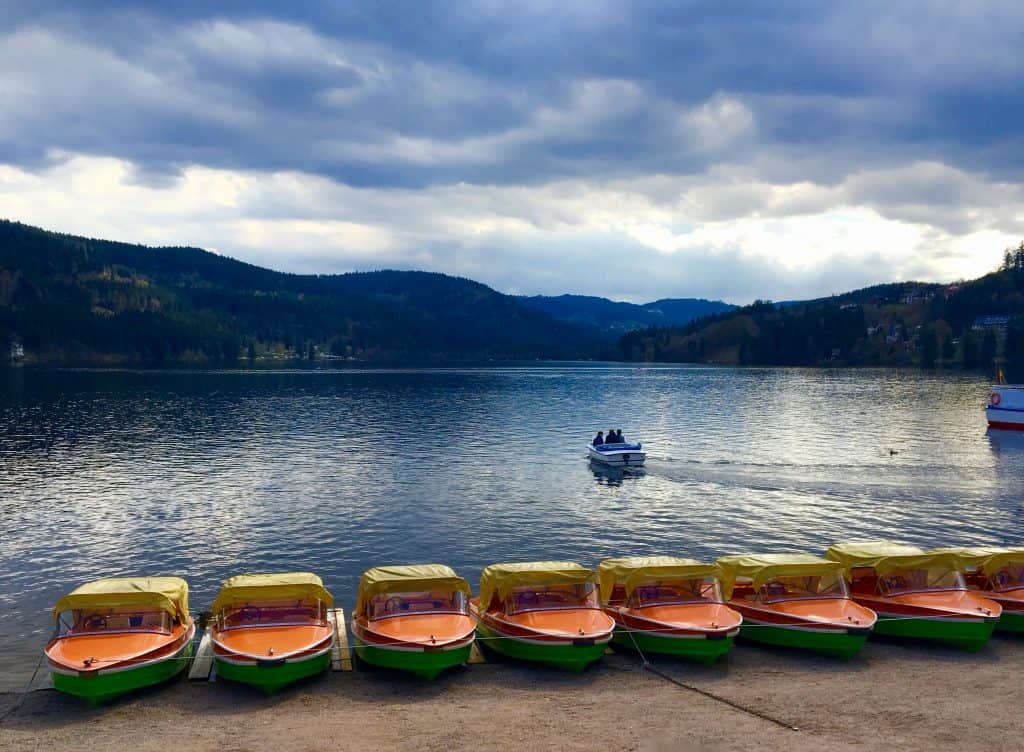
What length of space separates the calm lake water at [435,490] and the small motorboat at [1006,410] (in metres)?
3.79

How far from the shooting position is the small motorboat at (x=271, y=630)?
25656 millimetres

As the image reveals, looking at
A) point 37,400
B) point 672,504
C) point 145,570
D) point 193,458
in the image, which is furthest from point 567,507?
point 37,400

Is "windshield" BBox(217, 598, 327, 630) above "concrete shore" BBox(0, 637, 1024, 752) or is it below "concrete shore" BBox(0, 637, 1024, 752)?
above

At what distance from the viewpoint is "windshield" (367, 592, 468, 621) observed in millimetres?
28984

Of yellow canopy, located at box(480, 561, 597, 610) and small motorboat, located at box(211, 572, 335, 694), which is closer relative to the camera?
small motorboat, located at box(211, 572, 335, 694)

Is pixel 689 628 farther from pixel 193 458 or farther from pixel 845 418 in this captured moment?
pixel 845 418

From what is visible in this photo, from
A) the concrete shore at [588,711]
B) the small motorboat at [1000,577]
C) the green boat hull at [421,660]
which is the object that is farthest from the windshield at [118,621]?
the small motorboat at [1000,577]

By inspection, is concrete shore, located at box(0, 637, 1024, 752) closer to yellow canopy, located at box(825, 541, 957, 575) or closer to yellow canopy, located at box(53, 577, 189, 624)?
yellow canopy, located at box(53, 577, 189, 624)

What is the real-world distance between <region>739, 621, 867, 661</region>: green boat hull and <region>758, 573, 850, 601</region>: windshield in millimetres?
1457

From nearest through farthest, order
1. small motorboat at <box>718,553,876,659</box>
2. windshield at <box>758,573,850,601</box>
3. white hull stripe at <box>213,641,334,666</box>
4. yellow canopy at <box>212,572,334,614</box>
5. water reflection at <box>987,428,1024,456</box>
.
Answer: white hull stripe at <box>213,641,334,666</box>, yellow canopy at <box>212,572,334,614</box>, small motorboat at <box>718,553,876,659</box>, windshield at <box>758,573,850,601</box>, water reflection at <box>987,428,1024,456</box>

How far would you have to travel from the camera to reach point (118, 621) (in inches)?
1085

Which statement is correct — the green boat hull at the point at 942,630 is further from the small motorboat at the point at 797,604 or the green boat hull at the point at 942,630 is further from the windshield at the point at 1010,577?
the windshield at the point at 1010,577

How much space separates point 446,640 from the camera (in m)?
26.9

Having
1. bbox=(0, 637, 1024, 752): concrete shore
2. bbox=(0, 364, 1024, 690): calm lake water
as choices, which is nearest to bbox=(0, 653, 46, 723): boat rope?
bbox=(0, 637, 1024, 752): concrete shore
